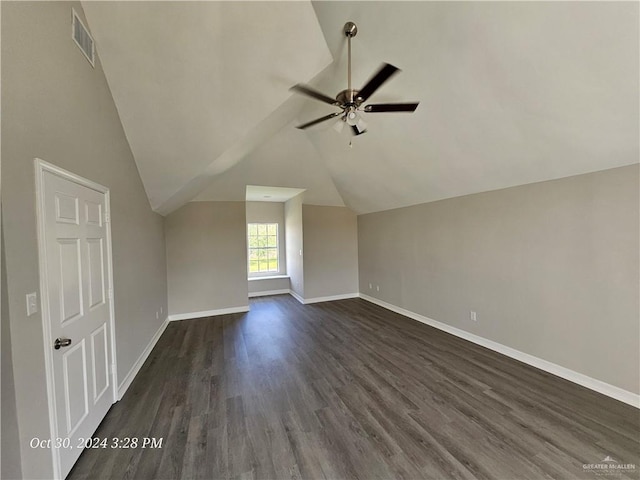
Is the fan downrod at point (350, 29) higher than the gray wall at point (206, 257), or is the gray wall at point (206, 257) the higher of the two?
Result: the fan downrod at point (350, 29)

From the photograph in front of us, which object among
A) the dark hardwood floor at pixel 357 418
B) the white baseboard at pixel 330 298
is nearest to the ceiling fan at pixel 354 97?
the dark hardwood floor at pixel 357 418

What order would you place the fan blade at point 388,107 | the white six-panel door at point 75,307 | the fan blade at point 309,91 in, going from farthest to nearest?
the fan blade at point 388,107, the fan blade at point 309,91, the white six-panel door at point 75,307

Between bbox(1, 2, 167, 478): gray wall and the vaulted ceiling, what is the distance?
44 cm

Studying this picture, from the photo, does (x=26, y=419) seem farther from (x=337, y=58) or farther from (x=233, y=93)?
(x=337, y=58)

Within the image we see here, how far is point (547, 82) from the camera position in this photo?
201 cm

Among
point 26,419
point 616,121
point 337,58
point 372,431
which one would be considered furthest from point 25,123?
point 616,121

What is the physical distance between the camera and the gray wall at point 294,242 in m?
6.12

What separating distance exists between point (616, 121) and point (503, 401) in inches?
100

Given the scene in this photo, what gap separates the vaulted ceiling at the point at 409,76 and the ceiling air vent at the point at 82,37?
113mm

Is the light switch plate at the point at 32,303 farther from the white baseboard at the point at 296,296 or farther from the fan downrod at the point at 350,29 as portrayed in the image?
the white baseboard at the point at 296,296

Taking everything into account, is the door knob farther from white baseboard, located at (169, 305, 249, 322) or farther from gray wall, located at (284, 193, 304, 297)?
gray wall, located at (284, 193, 304, 297)

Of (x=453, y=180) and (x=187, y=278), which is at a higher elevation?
(x=453, y=180)

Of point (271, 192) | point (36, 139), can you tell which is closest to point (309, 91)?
point (36, 139)

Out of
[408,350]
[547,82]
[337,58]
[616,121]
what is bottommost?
[408,350]
